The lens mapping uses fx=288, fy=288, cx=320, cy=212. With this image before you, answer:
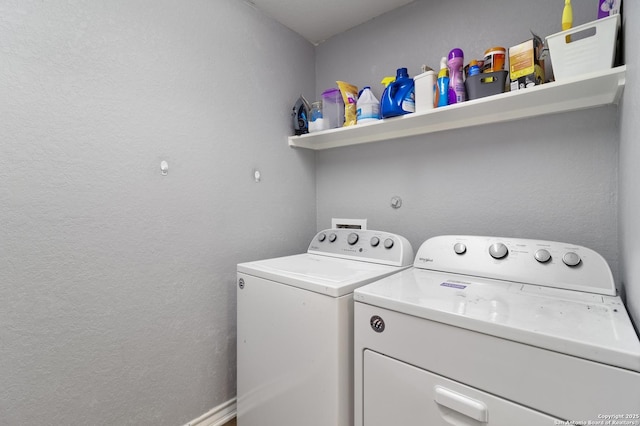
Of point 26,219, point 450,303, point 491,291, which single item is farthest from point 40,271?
point 491,291

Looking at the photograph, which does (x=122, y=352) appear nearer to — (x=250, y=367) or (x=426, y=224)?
(x=250, y=367)

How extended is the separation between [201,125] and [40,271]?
0.84 m

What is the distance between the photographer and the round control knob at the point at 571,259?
98cm

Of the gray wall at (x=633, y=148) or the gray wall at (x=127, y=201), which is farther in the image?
the gray wall at (x=127, y=201)

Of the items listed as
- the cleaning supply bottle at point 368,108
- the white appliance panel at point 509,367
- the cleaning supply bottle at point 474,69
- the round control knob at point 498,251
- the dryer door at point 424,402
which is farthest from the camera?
the cleaning supply bottle at point 368,108

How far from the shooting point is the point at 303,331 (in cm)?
105

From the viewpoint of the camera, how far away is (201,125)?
1409 mm

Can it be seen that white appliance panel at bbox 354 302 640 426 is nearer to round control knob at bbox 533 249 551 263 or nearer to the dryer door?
the dryer door

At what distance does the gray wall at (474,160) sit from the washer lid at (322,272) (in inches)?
17.9

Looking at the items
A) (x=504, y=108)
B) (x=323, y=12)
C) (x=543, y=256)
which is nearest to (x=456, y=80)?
(x=504, y=108)

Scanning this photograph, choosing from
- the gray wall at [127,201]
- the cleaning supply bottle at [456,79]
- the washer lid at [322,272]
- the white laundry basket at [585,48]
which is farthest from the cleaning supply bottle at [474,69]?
the gray wall at [127,201]

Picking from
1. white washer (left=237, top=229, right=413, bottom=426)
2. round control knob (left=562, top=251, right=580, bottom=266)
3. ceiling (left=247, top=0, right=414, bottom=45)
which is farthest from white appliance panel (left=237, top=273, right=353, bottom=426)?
ceiling (left=247, top=0, right=414, bottom=45)

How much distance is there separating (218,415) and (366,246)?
3.71 ft

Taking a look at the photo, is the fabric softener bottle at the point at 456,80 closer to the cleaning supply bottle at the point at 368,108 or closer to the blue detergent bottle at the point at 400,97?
the blue detergent bottle at the point at 400,97
